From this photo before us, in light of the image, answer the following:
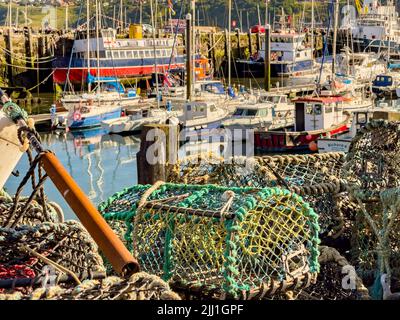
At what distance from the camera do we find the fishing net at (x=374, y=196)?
5.01 meters

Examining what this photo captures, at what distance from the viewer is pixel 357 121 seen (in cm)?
1811

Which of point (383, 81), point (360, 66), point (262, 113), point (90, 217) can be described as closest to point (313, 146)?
point (262, 113)

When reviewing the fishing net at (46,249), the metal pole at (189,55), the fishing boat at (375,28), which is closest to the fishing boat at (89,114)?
the metal pole at (189,55)

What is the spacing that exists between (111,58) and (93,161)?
51.6ft

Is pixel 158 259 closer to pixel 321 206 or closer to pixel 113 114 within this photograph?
pixel 321 206

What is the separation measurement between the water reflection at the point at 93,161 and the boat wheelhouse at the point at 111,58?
386 inches

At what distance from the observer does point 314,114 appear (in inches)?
822

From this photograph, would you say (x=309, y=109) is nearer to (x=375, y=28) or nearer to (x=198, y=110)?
(x=198, y=110)

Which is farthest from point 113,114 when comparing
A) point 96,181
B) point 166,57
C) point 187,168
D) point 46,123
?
point 187,168

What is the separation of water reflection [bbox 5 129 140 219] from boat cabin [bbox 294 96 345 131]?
478 cm

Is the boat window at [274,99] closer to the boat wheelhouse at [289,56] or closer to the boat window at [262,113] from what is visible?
the boat window at [262,113]

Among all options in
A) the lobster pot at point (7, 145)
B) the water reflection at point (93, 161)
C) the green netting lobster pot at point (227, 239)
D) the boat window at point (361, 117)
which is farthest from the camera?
the boat window at point (361, 117)

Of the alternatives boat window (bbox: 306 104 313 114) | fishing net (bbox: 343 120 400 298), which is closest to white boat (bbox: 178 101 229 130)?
boat window (bbox: 306 104 313 114)

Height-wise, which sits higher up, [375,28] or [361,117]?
[375,28]
